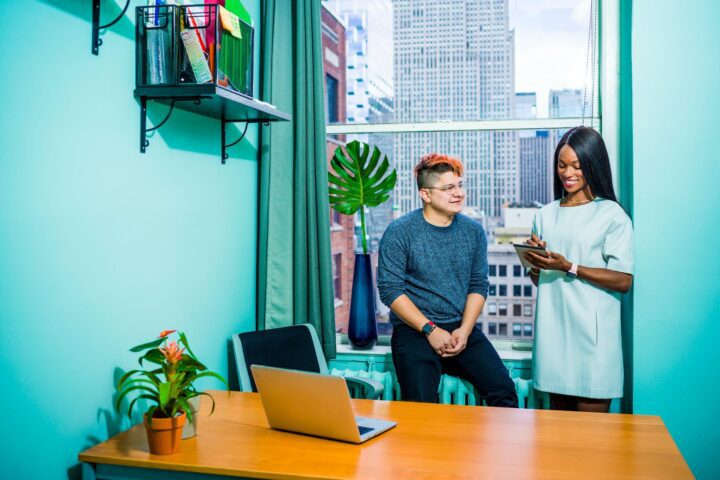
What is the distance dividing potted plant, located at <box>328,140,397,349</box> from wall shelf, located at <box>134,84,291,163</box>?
0.54 meters

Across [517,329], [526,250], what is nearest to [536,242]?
[526,250]

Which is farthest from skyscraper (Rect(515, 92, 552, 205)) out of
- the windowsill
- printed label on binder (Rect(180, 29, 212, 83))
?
printed label on binder (Rect(180, 29, 212, 83))

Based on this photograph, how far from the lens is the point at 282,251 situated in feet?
10.6

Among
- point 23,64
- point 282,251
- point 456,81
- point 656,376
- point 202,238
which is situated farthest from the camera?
point 456,81

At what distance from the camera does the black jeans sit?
2.86 m

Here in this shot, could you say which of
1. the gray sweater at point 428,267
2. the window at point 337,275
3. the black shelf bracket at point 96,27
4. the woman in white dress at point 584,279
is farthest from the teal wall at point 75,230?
the woman in white dress at point 584,279

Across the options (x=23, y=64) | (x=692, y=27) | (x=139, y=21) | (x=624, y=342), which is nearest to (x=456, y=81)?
(x=692, y=27)

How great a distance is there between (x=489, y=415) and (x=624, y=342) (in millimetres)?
1235

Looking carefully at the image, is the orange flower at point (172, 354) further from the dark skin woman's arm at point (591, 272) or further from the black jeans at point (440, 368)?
the dark skin woman's arm at point (591, 272)

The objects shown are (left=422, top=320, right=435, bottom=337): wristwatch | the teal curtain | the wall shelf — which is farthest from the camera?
the teal curtain

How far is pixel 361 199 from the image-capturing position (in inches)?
131

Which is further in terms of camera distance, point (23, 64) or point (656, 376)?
point (656, 376)

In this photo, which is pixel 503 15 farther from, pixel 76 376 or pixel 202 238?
pixel 76 376

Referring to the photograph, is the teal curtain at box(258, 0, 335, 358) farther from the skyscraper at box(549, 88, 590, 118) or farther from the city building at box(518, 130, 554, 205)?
the skyscraper at box(549, 88, 590, 118)
